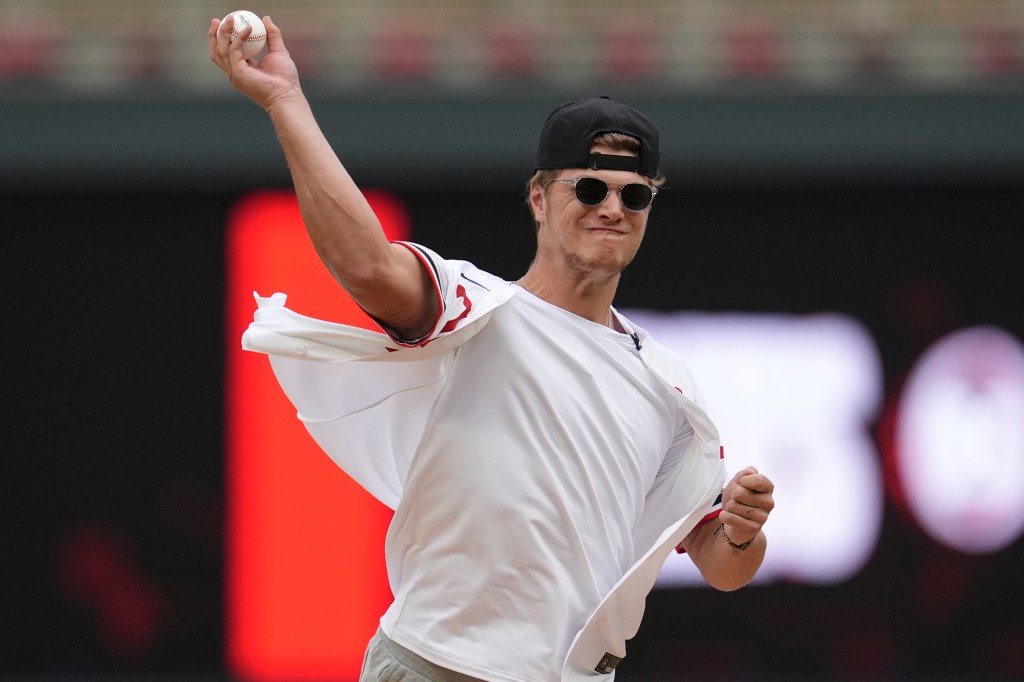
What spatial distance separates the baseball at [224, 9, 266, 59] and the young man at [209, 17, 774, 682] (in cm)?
2

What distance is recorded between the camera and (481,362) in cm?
289

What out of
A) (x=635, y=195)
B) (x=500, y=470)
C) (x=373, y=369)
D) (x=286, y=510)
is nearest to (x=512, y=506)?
(x=500, y=470)

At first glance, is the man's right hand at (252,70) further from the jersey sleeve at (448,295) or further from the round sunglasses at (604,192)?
the round sunglasses at (604,192)

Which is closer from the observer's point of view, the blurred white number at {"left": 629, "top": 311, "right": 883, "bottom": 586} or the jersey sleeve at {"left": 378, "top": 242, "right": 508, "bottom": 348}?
the jersey sleeve at {"left": 378, "top": 242, "right": 508, "bottom": 348}

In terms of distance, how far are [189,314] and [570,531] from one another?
5.64 meters

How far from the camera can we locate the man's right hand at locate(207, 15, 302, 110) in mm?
2627

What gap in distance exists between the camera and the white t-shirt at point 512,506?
2857 millimetres

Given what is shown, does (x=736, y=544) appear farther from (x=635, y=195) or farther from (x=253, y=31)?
(x=253, y=31)

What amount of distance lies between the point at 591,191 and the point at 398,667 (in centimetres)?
100

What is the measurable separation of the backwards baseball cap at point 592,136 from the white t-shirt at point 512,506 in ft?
0.96

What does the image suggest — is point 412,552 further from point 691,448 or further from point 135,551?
point 135,551

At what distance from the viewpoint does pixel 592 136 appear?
9.84ft

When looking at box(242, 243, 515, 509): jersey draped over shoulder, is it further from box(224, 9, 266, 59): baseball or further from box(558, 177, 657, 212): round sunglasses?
box(224, 9, 266, 59): baseball

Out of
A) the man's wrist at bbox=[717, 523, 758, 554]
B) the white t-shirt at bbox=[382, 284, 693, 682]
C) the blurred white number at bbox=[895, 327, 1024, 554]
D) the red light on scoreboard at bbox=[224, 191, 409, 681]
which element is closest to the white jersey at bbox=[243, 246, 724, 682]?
the white t-shirt at bbox=[382, 284, 693, 682]
